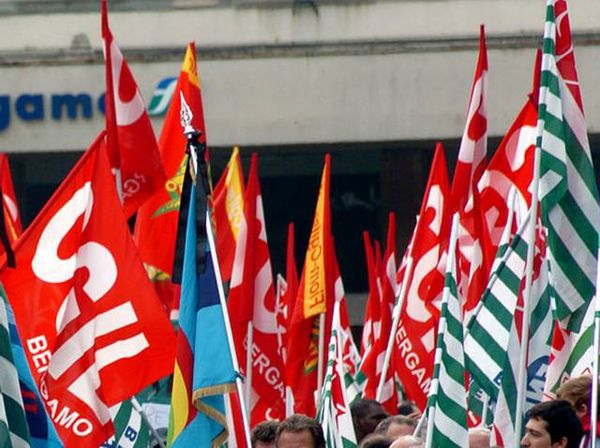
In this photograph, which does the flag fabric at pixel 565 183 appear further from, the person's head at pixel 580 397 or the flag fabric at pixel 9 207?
the flag fabric at pixel 9 207

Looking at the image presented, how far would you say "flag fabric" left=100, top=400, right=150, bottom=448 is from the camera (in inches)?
451

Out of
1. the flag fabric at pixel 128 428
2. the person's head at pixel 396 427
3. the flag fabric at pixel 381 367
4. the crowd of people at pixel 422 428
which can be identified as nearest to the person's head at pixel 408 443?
the crowd of people at pixel 422 428

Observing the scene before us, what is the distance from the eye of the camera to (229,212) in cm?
1720

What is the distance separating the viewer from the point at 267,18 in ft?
104

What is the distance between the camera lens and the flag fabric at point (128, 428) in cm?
1146

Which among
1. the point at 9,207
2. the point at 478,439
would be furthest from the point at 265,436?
the point at 9,207

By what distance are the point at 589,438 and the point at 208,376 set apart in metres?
1.79

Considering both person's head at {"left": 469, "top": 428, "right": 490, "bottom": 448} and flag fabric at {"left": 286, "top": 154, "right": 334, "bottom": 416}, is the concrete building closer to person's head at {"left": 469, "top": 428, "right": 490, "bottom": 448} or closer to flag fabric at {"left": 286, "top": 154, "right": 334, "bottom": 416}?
flag fabric at {"left": 286, "top": 154, "right": 334, "bottom": 416}

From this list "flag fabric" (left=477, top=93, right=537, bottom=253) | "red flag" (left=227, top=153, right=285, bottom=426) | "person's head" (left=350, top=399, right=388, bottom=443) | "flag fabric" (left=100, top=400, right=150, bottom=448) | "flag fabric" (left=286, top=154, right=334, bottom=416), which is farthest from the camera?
"flag fabric" (left=286, top=154, right=334, bottom=416)

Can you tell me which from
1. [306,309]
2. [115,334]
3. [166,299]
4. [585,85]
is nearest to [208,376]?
[115,334]

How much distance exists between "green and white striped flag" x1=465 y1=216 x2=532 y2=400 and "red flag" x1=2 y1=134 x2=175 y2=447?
153 cm

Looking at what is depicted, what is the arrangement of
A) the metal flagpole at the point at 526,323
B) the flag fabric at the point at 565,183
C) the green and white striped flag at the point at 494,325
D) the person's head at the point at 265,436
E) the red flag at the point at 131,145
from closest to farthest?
the metal flagpole at the point at 526,323
the flag fabric at the point at 565,183
the person's head at the point at 265,436
the green and white striped flag at the point at 494,325
the red flag at the point at 131,145

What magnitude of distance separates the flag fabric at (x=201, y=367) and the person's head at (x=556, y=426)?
1.49 metres

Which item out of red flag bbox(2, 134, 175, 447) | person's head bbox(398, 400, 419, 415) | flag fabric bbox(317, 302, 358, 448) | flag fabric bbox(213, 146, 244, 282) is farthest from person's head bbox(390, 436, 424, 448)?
flag fabric bbox(213, 146, 244, 282)
